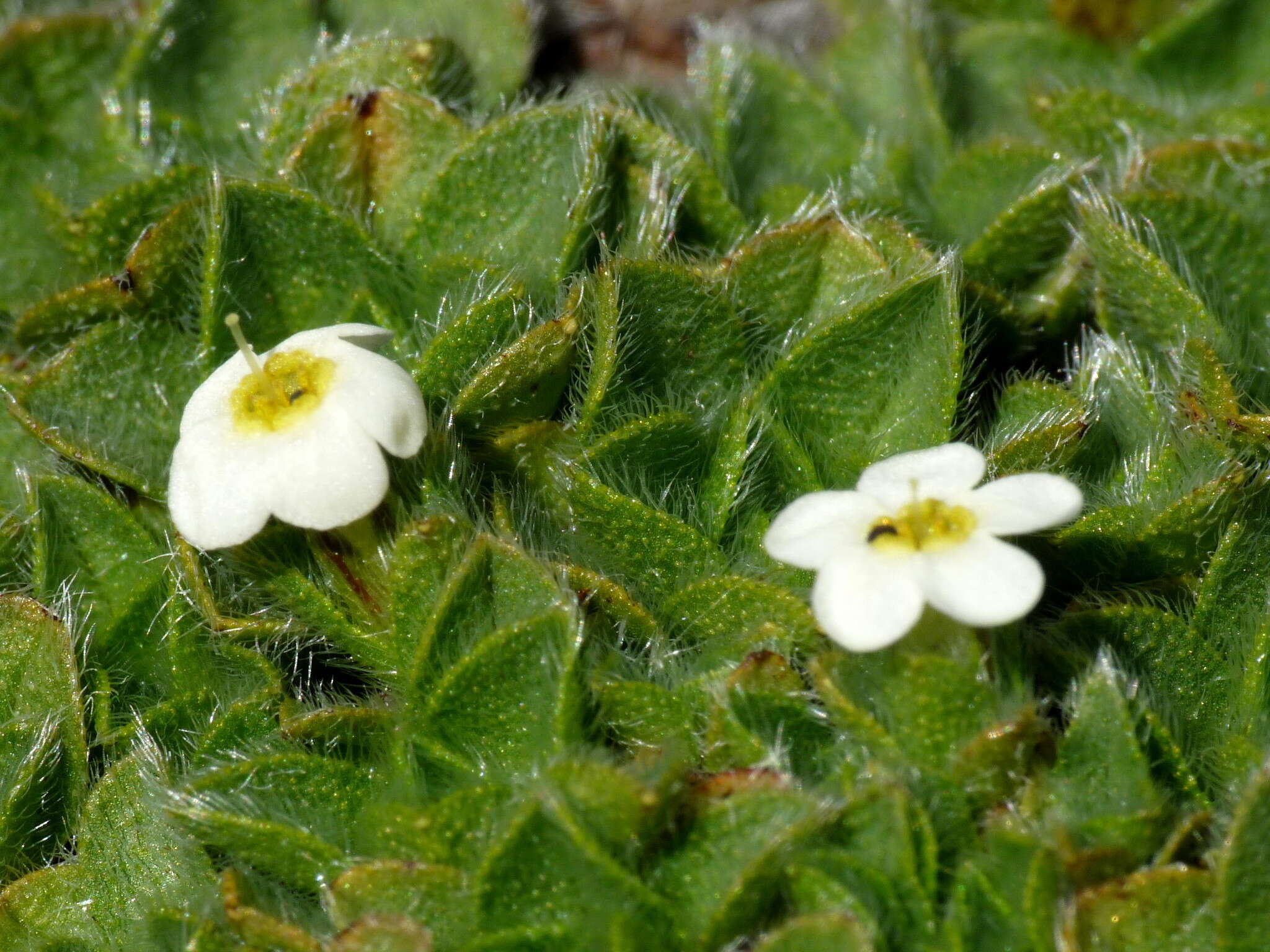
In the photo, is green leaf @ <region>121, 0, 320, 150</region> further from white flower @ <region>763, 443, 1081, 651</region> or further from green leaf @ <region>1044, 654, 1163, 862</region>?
green leaf @ <region>1044, 654, 1163, 862</region>

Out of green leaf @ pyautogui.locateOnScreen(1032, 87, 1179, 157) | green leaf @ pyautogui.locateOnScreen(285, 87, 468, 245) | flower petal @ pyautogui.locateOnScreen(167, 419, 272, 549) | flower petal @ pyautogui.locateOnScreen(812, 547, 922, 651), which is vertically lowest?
green leaf @ pyautogui.locateOnScreen(1032, 87, 1179, 157)

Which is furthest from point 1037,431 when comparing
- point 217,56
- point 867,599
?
point 217,56

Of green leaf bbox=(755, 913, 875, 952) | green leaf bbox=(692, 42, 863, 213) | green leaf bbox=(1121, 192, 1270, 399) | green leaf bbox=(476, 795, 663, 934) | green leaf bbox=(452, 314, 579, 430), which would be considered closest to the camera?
green leaf bbox=(755, 913, 875, 952)

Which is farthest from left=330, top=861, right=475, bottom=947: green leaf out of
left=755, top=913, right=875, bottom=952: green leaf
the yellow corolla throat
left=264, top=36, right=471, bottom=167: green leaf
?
left=264, top=36, right=471, bottom=167: green leaf

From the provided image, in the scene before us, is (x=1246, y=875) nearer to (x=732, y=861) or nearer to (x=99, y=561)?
(x=732, y=861)

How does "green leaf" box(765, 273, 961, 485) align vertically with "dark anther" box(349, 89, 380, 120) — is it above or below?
below
